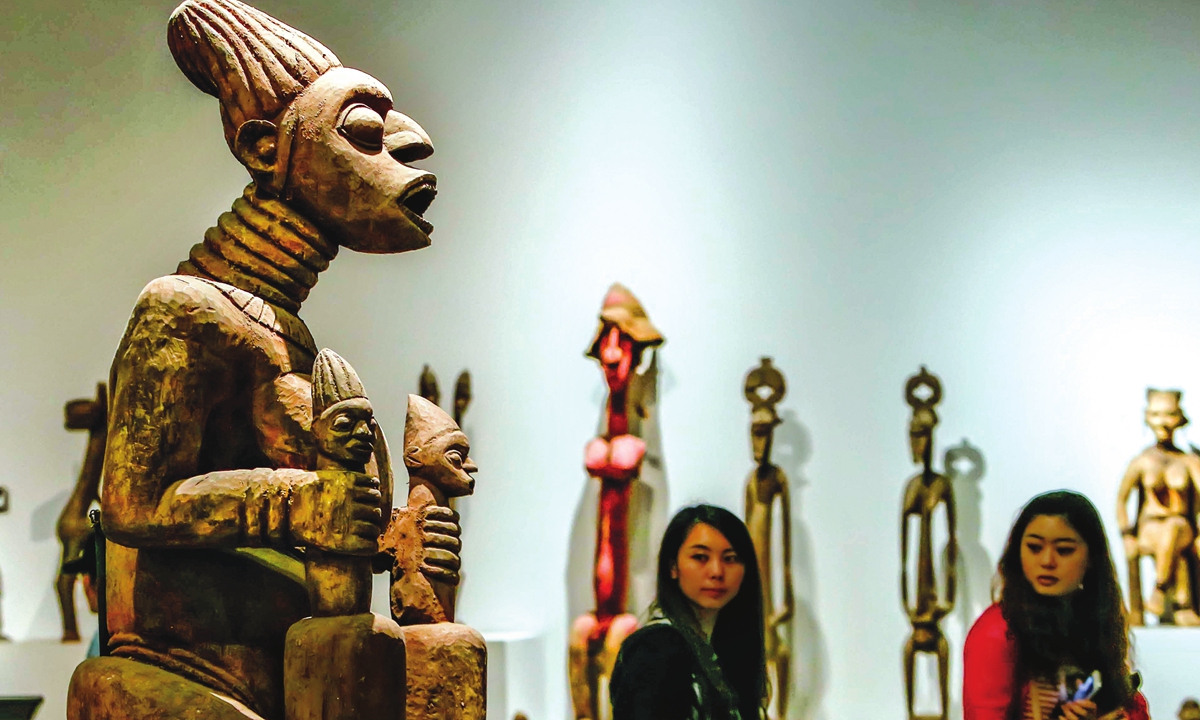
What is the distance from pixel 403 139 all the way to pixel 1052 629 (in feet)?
4.98

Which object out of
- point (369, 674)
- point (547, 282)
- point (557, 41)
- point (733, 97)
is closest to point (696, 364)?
point (547, 282)

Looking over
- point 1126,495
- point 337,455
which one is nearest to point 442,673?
point 337,455

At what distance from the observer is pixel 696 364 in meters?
3.86

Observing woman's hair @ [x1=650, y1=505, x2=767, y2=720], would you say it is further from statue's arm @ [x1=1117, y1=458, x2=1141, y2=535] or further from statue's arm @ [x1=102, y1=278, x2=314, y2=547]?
statue's arm @ [x1=1117, y1=458, x2=1141, y2=535]

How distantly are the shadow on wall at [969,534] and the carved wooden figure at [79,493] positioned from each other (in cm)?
251

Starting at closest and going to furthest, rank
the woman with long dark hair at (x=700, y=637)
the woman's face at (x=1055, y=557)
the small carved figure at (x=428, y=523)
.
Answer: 1. the small carved figure at (x=428, y=523)
2. the woman with long dark hair at (x=700, y=637)
3. the woman's face at (x=1055, y=557)

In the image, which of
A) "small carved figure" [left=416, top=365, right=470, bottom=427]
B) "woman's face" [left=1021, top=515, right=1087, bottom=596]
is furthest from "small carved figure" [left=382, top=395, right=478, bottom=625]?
"small carved figure" [left=416, top=365, right=470, bottom=427]

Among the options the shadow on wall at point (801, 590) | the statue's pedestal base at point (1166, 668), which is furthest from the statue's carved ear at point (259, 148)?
the statue's pedestal base at point (1166, 668)

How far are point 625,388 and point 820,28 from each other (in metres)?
1.31

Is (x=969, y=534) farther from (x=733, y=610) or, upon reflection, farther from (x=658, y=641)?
Result: (x=658, y=641)

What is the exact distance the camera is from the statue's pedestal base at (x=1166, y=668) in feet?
11.6

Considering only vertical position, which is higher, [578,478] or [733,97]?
[733,97]

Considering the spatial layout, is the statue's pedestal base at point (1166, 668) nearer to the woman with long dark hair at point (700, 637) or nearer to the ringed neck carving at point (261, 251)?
the woman with long dark hair at point (700, 637)

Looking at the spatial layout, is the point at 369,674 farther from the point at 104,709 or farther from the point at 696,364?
the point at 696,364
